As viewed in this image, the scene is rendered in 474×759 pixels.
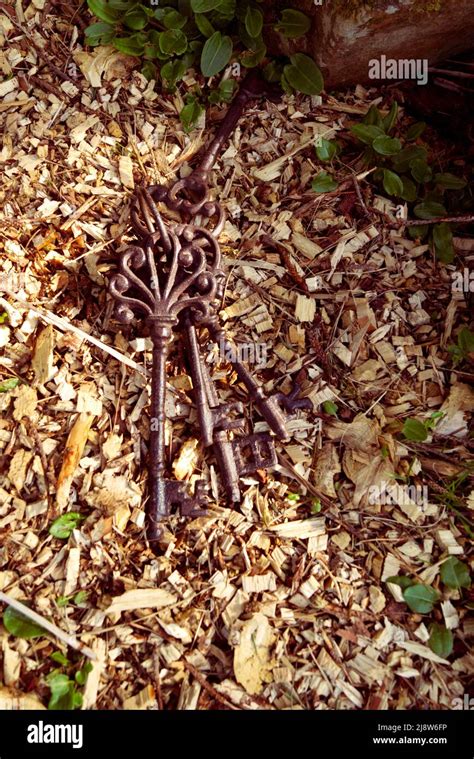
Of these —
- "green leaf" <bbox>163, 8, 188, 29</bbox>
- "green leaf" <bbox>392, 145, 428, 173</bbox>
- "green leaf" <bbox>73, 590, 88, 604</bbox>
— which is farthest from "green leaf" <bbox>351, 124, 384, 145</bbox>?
"green leaf" <bbox>73, 590, 88, 604</bbox>

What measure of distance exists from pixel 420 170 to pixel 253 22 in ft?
2.61

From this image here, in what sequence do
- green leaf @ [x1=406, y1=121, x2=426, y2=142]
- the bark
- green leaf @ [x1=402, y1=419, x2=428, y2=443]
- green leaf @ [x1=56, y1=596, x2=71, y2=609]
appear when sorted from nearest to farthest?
green leaf @ [x1=56, y1=596, x2=71, y2=609], green leaf @ [x1=402, y1=419, x2=428, y2=443], the bark, green leaf @ [x1=406, y1=121, x2=426, y2=142]

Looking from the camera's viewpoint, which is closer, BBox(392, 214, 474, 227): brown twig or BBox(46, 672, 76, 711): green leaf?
BBox(46, 672, 76, 711): green leaf

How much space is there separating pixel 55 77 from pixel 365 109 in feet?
3.85

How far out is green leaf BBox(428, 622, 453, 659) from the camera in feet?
5.87

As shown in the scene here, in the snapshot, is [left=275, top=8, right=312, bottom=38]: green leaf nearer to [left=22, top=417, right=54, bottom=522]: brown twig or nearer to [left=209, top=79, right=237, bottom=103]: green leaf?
[left=209, top=79, right=237, bottom=103]: green leaf

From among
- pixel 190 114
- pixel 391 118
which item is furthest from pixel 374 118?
pixel 190 114

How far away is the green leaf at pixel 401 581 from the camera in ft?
6.13

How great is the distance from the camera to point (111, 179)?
7.23 feet

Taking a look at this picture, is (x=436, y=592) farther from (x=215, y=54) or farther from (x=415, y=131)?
(x=215, y=54)

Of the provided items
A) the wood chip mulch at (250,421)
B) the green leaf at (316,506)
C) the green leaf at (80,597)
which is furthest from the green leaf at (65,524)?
the green leaf at (316,506)

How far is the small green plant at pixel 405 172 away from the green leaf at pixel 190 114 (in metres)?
0.47

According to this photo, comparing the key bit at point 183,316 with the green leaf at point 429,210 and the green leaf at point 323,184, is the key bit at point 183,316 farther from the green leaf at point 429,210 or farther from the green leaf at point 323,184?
the green leaf at point 429,210

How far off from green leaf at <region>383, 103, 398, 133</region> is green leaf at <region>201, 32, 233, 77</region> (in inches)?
24.3
